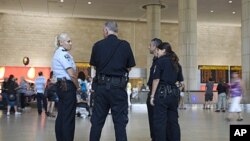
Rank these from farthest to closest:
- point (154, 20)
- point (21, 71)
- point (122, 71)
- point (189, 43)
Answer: point (21, 71) < point (154, 20) < point (189, 43) < point (122, 71)

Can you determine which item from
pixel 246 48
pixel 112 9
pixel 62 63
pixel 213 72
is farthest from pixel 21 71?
pixel 62 63

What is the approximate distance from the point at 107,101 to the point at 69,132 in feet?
3.17

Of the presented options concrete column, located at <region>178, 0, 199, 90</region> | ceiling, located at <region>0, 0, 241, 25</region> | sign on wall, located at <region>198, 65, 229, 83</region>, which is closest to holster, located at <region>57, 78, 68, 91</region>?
concrete column, located at <region>178, 0, 199, 90</region>

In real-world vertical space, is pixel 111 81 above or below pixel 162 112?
above

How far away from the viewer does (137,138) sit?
23.9 ft

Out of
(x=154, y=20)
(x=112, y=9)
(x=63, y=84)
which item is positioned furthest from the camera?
(x=112, y=9)

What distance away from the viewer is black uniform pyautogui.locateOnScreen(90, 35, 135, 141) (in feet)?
15.8

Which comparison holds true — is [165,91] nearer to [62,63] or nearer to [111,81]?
[111,81]

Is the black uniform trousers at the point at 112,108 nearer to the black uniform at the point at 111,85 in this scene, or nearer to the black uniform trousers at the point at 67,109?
the black uniform at the point at 111,85

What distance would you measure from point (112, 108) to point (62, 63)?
1.09m

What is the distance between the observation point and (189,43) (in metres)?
25.0

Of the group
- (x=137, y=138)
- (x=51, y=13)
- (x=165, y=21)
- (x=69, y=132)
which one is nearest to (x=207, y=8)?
(x=165, y=21)

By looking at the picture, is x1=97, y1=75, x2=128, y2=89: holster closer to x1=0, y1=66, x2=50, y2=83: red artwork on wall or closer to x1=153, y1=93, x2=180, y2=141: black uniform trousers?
x1=153, y1=93, x2=180, y2=141: black uniform trousers

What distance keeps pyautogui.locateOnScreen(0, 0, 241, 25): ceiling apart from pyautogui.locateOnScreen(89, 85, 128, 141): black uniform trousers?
24254 millimetres
